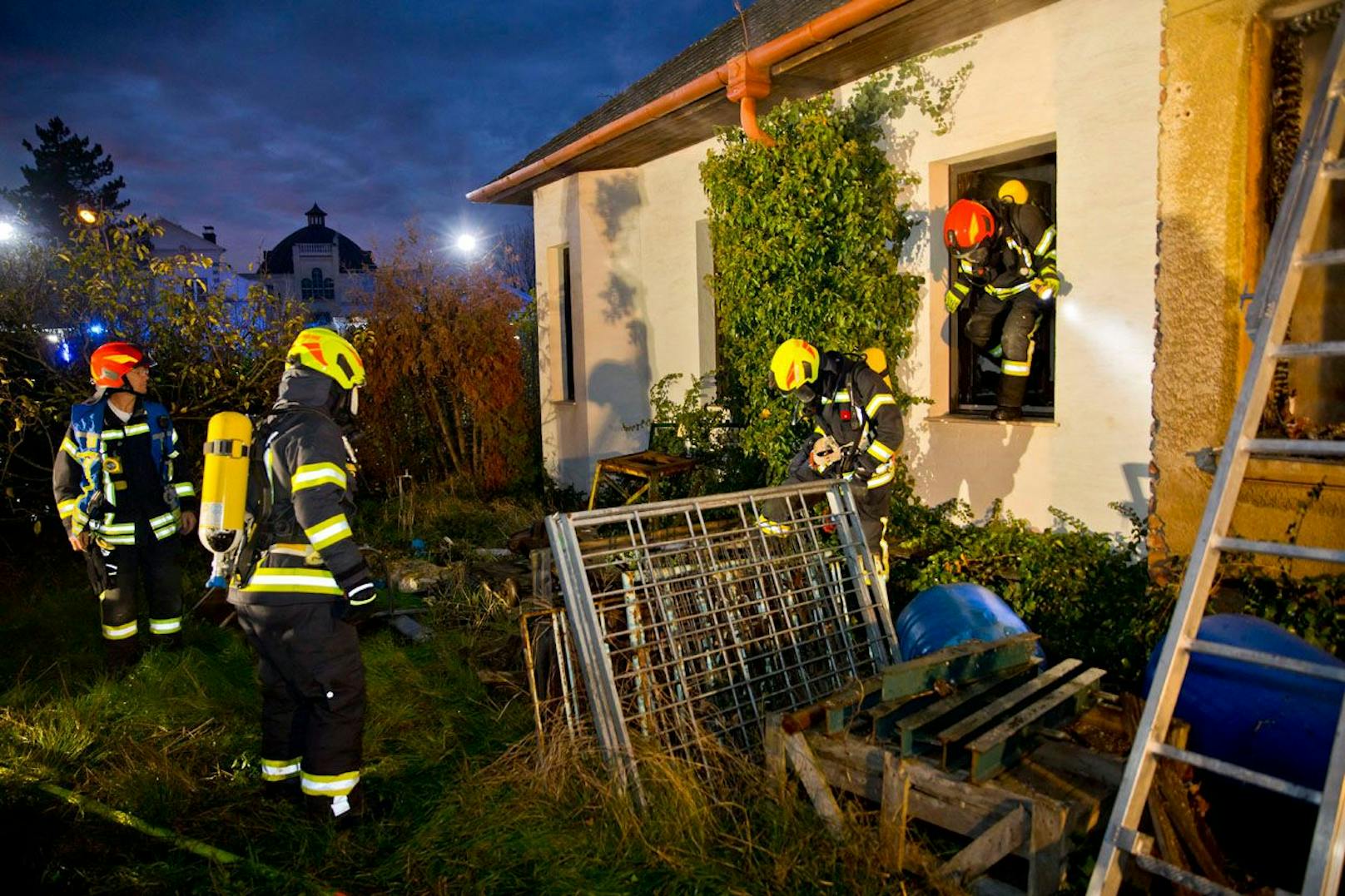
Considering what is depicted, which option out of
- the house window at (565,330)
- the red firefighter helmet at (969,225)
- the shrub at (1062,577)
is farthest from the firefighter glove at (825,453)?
the house window at (565,330)

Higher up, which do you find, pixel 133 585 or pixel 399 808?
pixel 133 585

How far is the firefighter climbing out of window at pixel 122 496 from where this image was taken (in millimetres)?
5293

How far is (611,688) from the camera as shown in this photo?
3.42 metres

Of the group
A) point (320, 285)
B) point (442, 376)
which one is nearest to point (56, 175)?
point (320, 285)

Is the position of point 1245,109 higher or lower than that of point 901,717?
higher

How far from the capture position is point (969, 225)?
5.29 metres

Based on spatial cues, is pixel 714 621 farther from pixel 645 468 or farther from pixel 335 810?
pixel 645 468

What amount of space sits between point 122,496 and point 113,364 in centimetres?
79

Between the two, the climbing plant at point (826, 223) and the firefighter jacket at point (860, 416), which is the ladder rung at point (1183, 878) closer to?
the firefighter jacket at point (860, 416)

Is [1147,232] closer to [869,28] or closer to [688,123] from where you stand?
[869,28]

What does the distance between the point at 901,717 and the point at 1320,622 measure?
6.41 ft

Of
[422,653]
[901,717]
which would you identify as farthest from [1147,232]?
[422,653]

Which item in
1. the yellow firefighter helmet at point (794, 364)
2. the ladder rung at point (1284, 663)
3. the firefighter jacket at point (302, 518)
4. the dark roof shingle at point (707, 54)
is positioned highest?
the dark roof shingle at point (707, 54)

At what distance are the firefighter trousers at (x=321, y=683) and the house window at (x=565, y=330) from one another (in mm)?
7209
